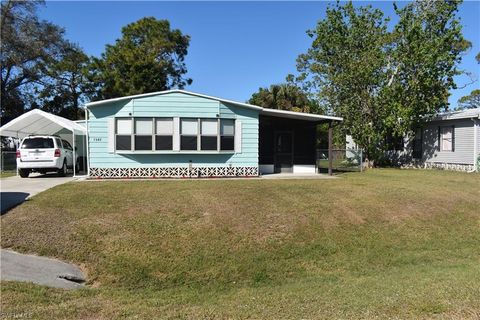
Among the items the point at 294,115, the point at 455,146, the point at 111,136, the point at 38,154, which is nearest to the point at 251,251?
the point at 111,136

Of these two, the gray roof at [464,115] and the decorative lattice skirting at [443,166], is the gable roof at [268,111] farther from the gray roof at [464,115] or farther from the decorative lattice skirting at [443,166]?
the decorative lattice skirting at [443,166]

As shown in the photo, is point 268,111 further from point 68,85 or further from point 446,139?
point 68,85

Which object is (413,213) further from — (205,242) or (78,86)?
(78,86)

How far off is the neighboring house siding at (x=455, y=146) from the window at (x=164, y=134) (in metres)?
15.1

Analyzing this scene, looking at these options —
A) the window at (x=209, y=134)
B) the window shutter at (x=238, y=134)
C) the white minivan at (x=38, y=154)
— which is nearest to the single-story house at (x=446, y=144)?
the window shutter at (x=238, y=134)

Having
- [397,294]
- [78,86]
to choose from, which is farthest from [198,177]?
[78,86]

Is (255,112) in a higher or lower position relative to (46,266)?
higher

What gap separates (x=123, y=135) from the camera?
15.6 metres

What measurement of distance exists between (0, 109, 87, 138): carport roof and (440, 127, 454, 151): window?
1889cm

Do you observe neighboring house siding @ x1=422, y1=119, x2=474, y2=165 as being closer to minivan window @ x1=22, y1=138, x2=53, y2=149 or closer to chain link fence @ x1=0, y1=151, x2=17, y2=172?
minivan window @ x1=22, y1=138, x2=53, y2=149

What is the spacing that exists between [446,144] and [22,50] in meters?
28.4

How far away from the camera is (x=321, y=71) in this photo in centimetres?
2678

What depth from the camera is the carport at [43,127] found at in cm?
1645

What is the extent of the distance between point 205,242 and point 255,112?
9.30 m
